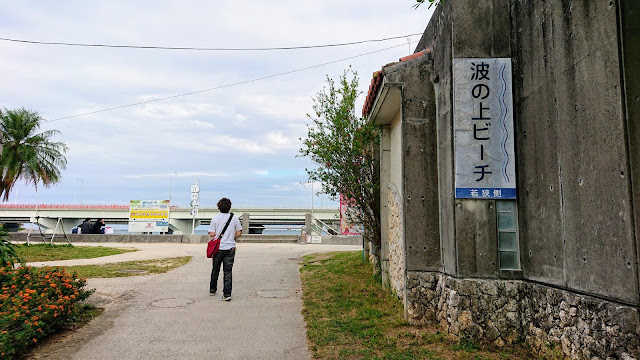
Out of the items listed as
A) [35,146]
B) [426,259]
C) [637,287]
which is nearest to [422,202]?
[426,259]

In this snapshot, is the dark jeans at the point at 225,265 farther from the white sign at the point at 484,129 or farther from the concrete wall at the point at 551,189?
the white sign at the point at 484,129

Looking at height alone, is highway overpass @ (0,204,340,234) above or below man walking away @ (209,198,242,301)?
above

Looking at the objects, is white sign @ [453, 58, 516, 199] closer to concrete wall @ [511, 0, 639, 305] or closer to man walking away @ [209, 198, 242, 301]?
concrete wall @ [511, 0, 639, 305]

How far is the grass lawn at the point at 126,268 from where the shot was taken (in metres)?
10.7

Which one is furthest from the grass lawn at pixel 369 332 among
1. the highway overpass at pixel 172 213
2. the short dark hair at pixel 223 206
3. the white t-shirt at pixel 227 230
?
the highway overpass at pixel 172 213

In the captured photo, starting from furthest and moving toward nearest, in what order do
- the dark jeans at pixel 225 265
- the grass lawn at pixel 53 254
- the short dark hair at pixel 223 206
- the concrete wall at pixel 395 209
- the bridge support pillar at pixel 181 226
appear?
the bridge support pillar at pixel 181 226 < the grass lawn at pixel 53 254 < the short dark hair at pixel 223 206 < the dark jeans at pixel 225 265 < the concrete wall at pixel 395 209

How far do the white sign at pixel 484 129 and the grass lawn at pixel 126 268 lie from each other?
9.08 metres

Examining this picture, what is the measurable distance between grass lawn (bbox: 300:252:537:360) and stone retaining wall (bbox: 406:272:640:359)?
20 cm

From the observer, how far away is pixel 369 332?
18.0ft

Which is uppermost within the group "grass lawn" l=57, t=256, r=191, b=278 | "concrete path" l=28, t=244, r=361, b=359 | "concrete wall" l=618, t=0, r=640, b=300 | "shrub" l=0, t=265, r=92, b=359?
"concrete wall" l=618, t=0, r=640, b=300

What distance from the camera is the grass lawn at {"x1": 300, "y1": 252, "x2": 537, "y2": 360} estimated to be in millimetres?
4711

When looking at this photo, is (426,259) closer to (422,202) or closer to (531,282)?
(422,202)

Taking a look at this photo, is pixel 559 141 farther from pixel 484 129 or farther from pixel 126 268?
pixel 126 268

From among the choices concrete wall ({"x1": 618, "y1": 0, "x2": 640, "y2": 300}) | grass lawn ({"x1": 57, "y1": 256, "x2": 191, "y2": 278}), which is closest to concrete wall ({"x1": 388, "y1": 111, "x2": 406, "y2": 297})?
concrete wall ({"x1": 618, "y1": 0, "x2": 640, "y2": 300})
